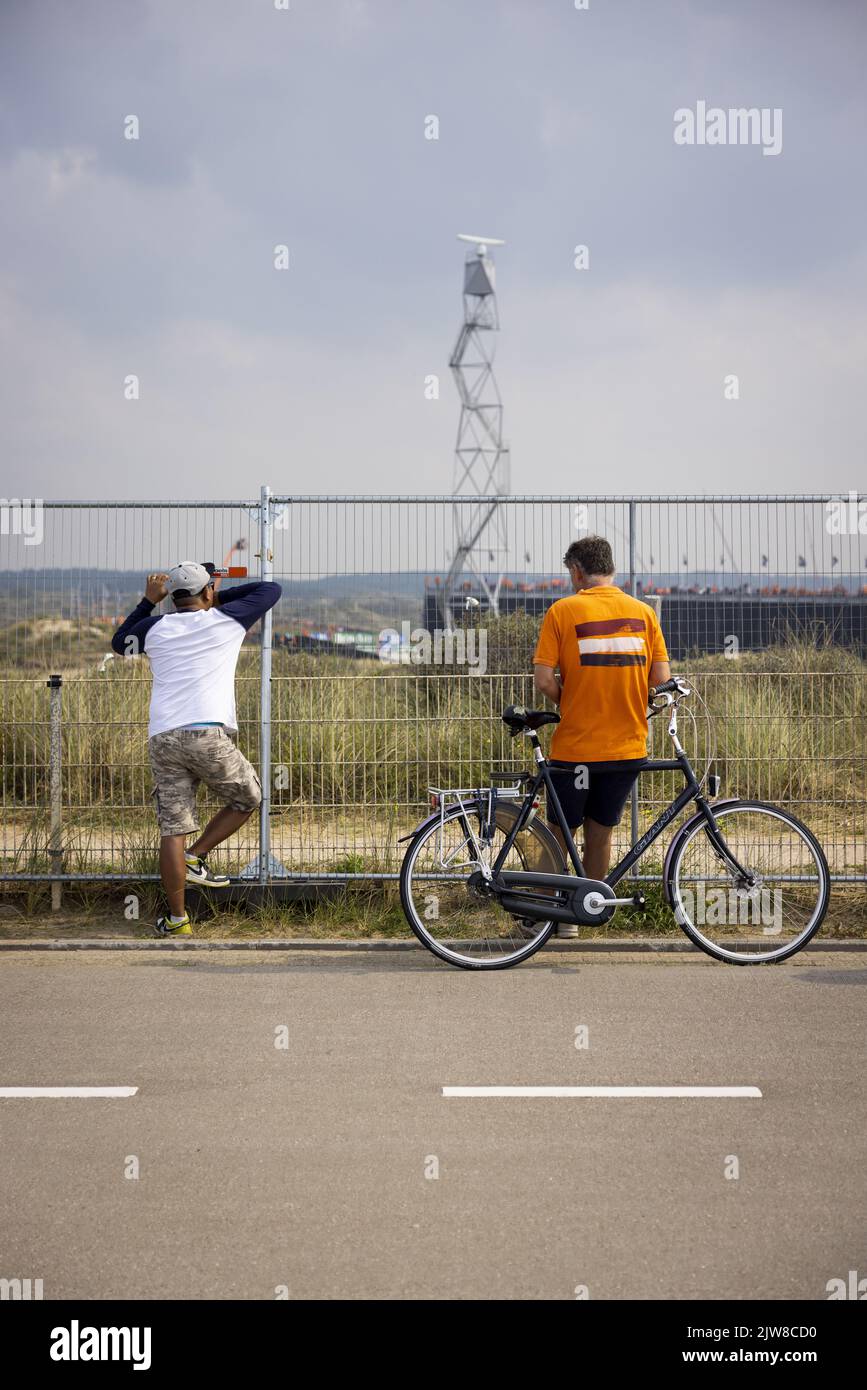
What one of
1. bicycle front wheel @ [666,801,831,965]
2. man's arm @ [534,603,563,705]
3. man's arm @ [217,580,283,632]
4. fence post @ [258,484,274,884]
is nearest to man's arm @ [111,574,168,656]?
man's arm @ [217,580,283,632]

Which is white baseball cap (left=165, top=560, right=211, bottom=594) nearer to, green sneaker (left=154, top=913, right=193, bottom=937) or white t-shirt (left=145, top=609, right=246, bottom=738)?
white t-shirt (left=145, top=609, right=246, bottom=738)

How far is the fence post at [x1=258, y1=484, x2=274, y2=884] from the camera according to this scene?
306 inches

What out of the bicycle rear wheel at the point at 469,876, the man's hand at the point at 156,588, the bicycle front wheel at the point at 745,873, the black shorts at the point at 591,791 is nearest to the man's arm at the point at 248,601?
the man's hand at the point at 156,588

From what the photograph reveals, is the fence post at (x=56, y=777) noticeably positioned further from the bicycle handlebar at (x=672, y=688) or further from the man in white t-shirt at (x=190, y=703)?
Answer: the bicycle handlebar at (x=672, y=688)

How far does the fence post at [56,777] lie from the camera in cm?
796

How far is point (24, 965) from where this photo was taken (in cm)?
690

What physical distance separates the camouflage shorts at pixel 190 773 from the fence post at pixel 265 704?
0.52 m

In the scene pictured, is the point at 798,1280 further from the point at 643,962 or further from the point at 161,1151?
the point at 643,962

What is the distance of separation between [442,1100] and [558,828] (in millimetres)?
2416

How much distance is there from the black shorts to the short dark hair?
1057mm

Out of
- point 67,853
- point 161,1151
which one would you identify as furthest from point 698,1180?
point 67,853

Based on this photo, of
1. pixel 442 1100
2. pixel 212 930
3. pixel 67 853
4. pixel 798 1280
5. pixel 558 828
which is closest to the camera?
pixel 798 1280
